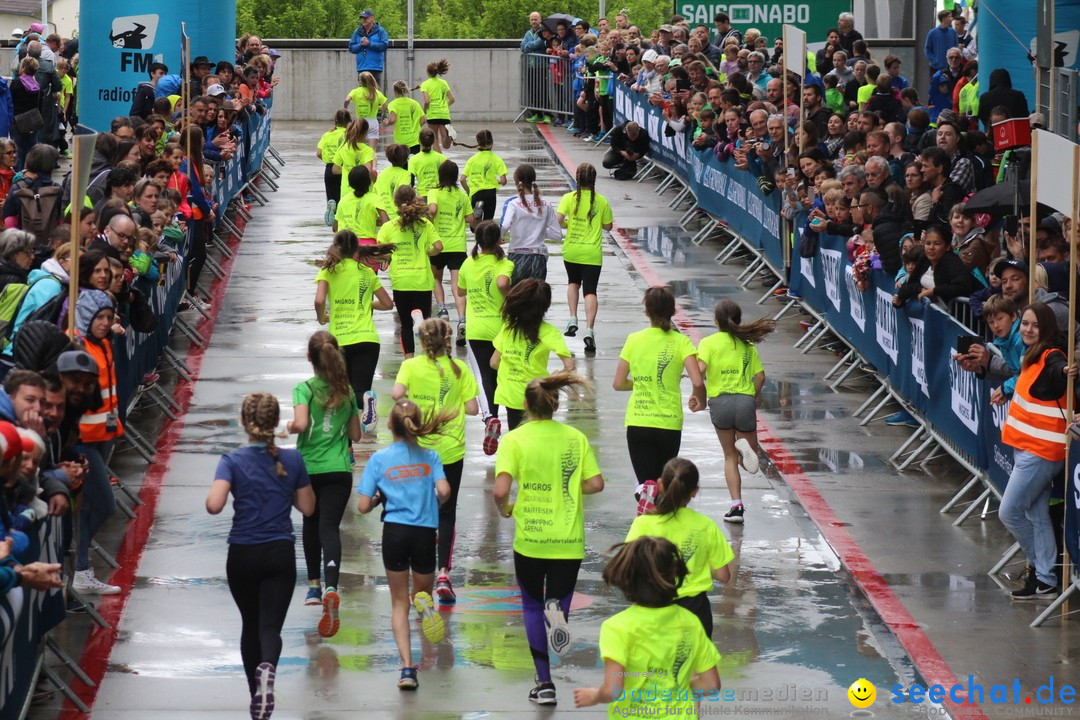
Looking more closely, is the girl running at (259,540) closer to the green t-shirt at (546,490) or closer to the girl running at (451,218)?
the green t-shirt at (546,490)

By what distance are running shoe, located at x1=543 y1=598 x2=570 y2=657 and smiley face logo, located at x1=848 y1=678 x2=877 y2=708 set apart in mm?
1630

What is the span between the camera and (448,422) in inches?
419

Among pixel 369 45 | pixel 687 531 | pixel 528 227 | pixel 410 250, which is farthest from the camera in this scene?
pixel 369 45

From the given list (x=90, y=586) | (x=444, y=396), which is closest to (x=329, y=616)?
(x=444, y=396)

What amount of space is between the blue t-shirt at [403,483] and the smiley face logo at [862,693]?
8.21ft

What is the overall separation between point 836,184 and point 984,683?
8545 mm

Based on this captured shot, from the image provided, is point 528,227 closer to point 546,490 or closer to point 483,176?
point 483,176

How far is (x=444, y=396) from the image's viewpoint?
35.2 feet

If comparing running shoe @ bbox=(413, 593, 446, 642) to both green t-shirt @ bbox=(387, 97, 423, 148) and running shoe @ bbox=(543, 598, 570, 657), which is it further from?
green t-shirt @ bbox=(387, 97, 423, 148)

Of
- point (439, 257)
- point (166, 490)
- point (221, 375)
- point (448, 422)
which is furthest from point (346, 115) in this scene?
point (448, 422)

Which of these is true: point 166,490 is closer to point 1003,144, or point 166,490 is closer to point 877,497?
point 877,497

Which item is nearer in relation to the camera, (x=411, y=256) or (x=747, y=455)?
(x=747, y=455)

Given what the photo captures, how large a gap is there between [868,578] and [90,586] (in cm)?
511

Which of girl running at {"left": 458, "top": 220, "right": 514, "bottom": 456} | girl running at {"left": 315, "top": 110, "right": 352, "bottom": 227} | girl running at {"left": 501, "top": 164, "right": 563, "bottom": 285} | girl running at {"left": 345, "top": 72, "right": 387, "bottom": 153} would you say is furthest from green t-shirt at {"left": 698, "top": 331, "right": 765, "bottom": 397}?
girl running at {"left": 345, "top": 72, "right": 387, "bottom": 153}
